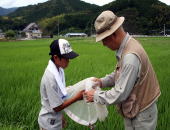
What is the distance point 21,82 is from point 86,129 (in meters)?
2.49

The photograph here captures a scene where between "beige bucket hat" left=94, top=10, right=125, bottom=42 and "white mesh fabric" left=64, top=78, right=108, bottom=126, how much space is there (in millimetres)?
429

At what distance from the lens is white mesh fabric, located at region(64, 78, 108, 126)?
235cm

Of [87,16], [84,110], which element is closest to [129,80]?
[84,110]

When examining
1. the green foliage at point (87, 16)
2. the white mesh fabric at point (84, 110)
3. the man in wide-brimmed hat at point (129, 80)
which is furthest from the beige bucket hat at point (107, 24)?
the green foliage at point (87, 16)

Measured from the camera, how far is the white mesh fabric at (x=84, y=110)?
235 centimetres

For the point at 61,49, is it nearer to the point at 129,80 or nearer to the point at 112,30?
the point at 112,30

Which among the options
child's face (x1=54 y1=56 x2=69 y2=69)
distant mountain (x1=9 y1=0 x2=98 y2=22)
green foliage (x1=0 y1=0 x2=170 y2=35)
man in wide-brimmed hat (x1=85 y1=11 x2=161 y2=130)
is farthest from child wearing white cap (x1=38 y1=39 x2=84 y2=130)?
distant mountain (x1=9 y1=0 x2=98 y2=22)

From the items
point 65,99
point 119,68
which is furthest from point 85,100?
point 119,68

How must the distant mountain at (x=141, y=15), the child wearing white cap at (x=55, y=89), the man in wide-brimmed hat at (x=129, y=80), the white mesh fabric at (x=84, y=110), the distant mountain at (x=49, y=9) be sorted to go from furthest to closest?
the distant mountain at (x=49, y=9), the distant mountain at (x=141, y=15), the white mesh fabric at (x=84, y=110), the child wearing white cap at (x=55, y=89), the man in wide-brimmed hat at (x=129, y=80)

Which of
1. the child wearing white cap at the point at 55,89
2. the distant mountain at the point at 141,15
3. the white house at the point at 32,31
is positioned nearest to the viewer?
the child wearing white cap at the point at 55,89

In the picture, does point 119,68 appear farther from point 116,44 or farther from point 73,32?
point 73,32

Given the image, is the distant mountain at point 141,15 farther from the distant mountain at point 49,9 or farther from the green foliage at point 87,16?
the distant mountain at point 49,9

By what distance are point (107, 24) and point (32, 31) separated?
216ft

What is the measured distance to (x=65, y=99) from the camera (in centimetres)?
236
